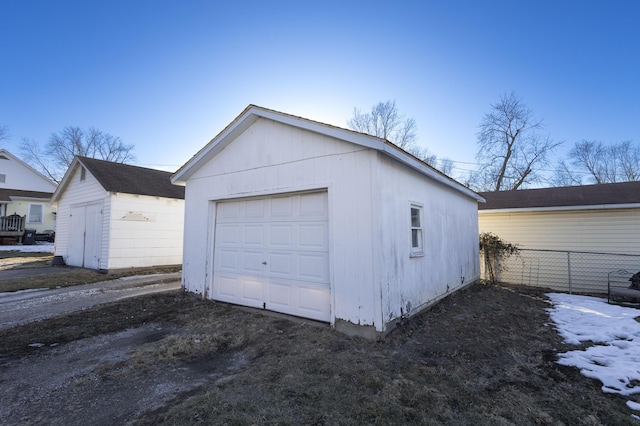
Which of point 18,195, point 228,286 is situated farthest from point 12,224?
point 228,286

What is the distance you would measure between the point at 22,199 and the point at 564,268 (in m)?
34.2

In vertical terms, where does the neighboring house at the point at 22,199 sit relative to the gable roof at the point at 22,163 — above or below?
below

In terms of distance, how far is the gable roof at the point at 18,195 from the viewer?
2160cm

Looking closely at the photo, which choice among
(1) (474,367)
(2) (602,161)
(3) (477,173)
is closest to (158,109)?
(1) (474,367)

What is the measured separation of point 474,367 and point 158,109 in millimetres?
14531

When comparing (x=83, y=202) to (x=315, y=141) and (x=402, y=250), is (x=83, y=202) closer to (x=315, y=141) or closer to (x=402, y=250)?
(x=315, y=141)

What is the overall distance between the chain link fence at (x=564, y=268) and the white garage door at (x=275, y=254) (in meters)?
9.19

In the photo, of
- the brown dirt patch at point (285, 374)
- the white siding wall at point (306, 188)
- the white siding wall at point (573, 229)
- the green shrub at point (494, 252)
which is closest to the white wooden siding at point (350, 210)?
the white siding wall at point (306, 188)

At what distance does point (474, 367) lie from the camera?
3.74m

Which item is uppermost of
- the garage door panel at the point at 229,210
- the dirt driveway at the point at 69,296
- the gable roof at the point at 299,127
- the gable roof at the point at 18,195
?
the gable roof at the point at 18,195

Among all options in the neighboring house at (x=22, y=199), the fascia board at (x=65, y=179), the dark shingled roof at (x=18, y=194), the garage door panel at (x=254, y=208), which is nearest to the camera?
the garage door panel at (x=254, y=208)

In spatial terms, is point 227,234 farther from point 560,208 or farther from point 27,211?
point 27,211

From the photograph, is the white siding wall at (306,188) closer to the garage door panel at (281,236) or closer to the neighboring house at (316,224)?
the neighboring house at (316,224)

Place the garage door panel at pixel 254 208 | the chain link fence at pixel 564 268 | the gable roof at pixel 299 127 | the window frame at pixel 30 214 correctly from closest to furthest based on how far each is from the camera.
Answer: the gable roof at pixel 299 127 < the garage door panel at pixel 254 208 < the chain link fence at pixel 564 268 < the window frame at pixel 30 214
